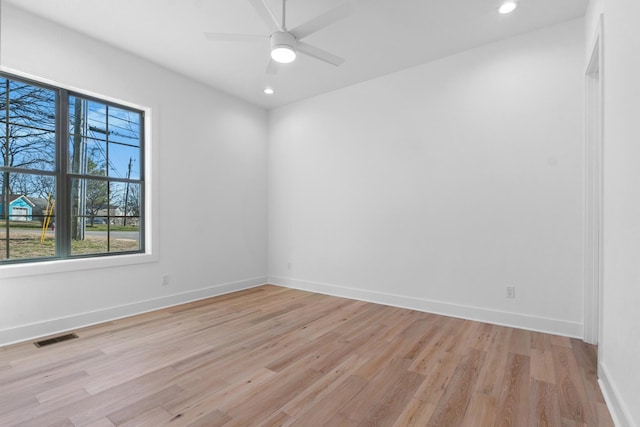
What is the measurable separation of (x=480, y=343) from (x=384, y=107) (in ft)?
9.71

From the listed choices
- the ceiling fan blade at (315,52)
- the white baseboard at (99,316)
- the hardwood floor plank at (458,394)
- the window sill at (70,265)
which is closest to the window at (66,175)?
the window sill at (70,265)

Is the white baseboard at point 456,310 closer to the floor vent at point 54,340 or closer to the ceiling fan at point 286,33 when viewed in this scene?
the floor vent at point 54,340

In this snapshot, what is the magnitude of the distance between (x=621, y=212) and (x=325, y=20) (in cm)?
217

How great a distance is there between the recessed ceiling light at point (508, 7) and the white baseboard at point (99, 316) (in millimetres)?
4561

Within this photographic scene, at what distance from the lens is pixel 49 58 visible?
2990 millimetres

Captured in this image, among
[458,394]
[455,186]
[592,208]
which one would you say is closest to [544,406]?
[458,394]

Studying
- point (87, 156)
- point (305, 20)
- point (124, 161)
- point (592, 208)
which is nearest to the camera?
point (592, 208)

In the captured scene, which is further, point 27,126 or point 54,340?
point 27,126

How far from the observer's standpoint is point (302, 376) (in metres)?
2.22

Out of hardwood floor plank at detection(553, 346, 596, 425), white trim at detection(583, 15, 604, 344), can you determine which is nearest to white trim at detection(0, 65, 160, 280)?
hardwood floor plank at detection(553, 346, 596, 425)

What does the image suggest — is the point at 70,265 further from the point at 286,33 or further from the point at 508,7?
the point at 508,7

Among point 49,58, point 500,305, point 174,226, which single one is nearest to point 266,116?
point 174,226

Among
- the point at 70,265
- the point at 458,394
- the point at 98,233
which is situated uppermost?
the point at 98,233

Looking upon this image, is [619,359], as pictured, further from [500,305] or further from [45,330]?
[45,330]
